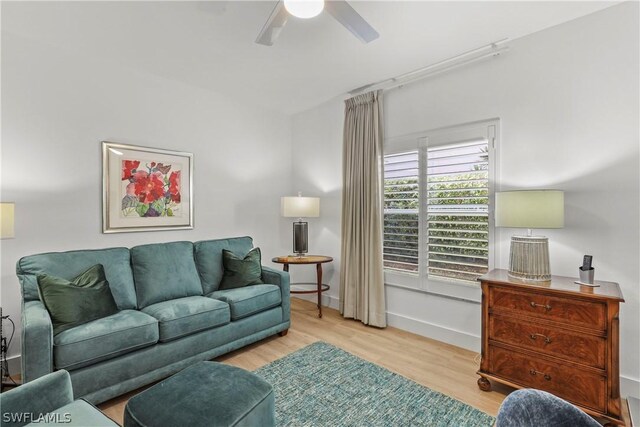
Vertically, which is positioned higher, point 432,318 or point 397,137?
point 397,137

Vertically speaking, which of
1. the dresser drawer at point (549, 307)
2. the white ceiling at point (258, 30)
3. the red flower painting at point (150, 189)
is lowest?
the dresser drawer at point (549, 307)

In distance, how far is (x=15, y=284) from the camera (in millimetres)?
2535

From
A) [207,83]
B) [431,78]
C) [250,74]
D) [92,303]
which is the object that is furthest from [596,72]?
[92,303]

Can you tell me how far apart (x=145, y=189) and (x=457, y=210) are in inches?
123

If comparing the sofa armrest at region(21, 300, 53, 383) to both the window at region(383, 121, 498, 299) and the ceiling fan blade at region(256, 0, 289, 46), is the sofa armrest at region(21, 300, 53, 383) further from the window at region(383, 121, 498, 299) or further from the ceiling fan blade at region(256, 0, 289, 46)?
the window at region(383, 121, 498, 299)

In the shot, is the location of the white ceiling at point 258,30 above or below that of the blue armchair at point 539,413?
above

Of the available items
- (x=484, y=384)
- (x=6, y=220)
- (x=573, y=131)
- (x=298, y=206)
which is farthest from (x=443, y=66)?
(x=6, y=220)

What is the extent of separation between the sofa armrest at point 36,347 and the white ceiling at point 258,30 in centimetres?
212

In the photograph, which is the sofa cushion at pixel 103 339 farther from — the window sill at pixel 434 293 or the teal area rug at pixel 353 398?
the window sill at pixel 434 293

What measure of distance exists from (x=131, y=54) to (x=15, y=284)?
2183 mm

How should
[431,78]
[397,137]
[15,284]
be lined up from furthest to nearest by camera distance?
[397,137] < [431,78] < [15,284]

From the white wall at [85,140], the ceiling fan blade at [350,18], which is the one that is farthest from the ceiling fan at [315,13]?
the white wall at [85,140]

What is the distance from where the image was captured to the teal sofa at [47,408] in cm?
118

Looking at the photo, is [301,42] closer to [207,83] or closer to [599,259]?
[207,83]
